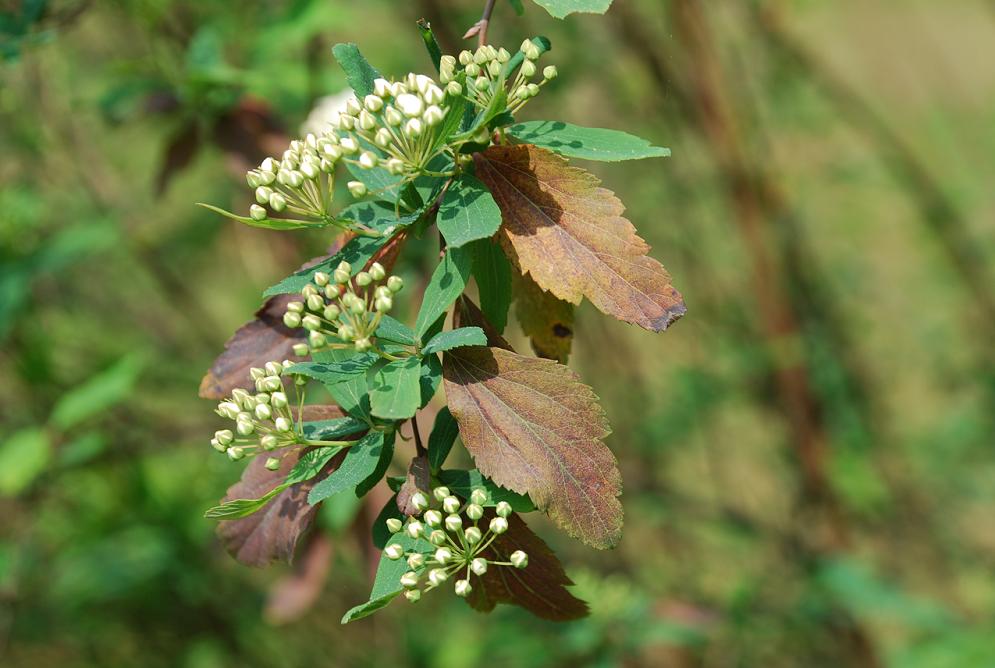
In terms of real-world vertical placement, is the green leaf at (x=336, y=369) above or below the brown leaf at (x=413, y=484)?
above

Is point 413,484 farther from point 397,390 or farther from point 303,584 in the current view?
point 303,584

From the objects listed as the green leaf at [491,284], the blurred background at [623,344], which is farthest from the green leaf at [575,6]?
the blurred background at [623,344]

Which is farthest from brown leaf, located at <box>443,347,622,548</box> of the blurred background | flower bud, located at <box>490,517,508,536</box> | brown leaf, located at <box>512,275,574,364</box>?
the blurred background

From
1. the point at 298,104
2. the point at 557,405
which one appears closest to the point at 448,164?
the point at 557,405

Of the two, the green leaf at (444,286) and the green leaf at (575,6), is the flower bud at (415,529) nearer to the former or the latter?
the green leaf at (444,286)

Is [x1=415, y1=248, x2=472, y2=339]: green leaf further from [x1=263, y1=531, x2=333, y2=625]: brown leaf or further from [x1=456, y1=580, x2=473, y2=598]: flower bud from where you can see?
[x1=263, y1=531, x2=333, y2=625]: brown leaf

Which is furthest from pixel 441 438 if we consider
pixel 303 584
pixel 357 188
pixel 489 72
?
pixel 303 584

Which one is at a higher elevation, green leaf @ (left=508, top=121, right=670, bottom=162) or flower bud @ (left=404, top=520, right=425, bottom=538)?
green leaf @ (left=508, top=121, right=670, bottom=162)
